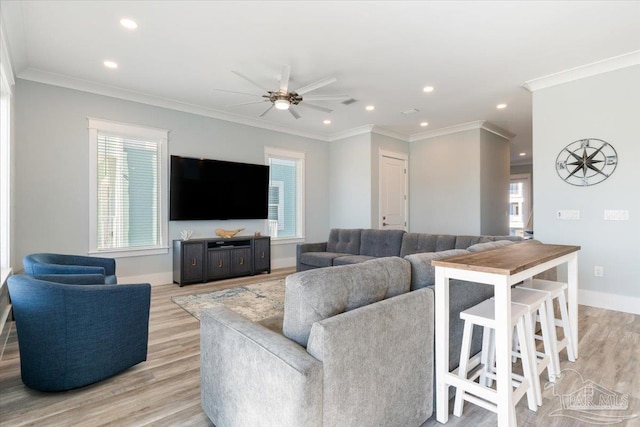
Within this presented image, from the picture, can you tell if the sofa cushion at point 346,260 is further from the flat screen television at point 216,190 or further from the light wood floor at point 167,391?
the light wood floor at point 167,391

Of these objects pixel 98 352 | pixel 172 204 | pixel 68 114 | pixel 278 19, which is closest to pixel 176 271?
pixel 172 204

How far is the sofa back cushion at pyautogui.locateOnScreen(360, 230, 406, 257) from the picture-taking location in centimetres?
480

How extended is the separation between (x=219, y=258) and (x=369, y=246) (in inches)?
95.3

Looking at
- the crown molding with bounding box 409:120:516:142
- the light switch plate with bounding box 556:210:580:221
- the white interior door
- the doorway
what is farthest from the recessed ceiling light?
the doorway

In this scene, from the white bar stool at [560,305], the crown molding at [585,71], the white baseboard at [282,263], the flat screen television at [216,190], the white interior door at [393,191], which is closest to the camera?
the white bar stool at [560,305]

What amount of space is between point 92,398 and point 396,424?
1.83 meters

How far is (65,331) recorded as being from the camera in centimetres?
194

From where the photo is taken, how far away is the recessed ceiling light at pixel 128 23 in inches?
109

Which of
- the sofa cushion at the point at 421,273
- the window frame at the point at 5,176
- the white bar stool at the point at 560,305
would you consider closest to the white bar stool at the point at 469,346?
the sofa cushion at the point at 421,273

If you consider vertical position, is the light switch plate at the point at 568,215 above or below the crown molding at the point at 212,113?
below

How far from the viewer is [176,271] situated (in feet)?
15.8

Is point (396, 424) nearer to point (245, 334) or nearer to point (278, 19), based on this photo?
point (245, 334)

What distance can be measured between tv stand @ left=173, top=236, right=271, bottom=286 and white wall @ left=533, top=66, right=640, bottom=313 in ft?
13.7

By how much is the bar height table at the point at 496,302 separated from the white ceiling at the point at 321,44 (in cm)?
208
